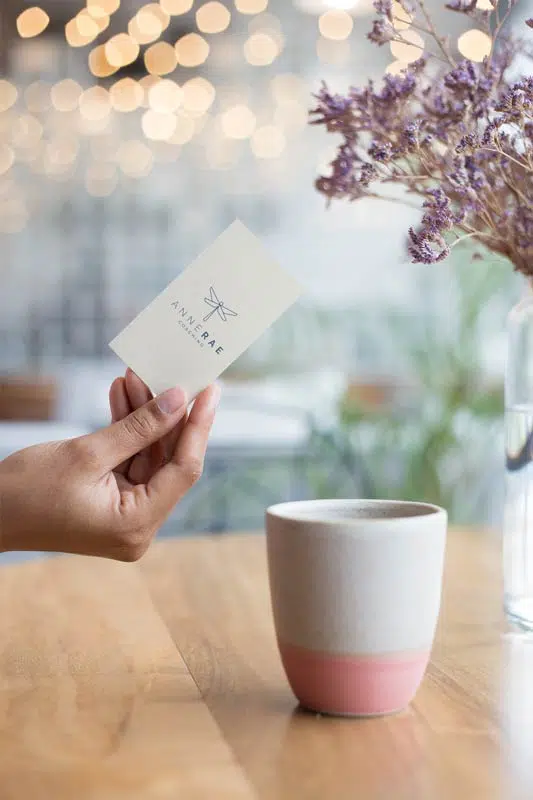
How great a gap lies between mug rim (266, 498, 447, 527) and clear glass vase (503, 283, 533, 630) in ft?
0.59

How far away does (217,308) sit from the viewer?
0.75 m

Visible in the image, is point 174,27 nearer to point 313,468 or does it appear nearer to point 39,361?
point 39,361

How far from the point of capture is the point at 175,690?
74 centimetres

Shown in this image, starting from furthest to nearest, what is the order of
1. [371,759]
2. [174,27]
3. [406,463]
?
[174,27] → [406,463] → [371,759]

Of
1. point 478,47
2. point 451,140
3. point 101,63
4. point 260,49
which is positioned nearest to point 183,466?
point 451,140

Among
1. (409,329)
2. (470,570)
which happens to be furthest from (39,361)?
(470,570)

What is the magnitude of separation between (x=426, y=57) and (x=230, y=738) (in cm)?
57

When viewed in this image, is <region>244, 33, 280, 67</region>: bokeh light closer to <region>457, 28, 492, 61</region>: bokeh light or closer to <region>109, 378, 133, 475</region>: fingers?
<region>457, 28, 492, 61</region>: bokeh light

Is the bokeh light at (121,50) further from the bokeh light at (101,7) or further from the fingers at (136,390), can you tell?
the fingers at (136,390)

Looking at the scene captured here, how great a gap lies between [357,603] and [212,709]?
13 cm

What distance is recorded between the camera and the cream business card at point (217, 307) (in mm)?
749

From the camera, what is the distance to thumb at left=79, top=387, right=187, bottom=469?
0.79 m

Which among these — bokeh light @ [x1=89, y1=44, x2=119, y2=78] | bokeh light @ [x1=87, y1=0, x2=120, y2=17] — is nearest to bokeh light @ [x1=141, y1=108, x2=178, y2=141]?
bokeh light @ [x1=89, y1=44, x2=119, y2=78]

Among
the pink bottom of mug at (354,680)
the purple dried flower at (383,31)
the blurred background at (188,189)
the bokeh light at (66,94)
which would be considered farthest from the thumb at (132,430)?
the bokeh light at (66,94)
